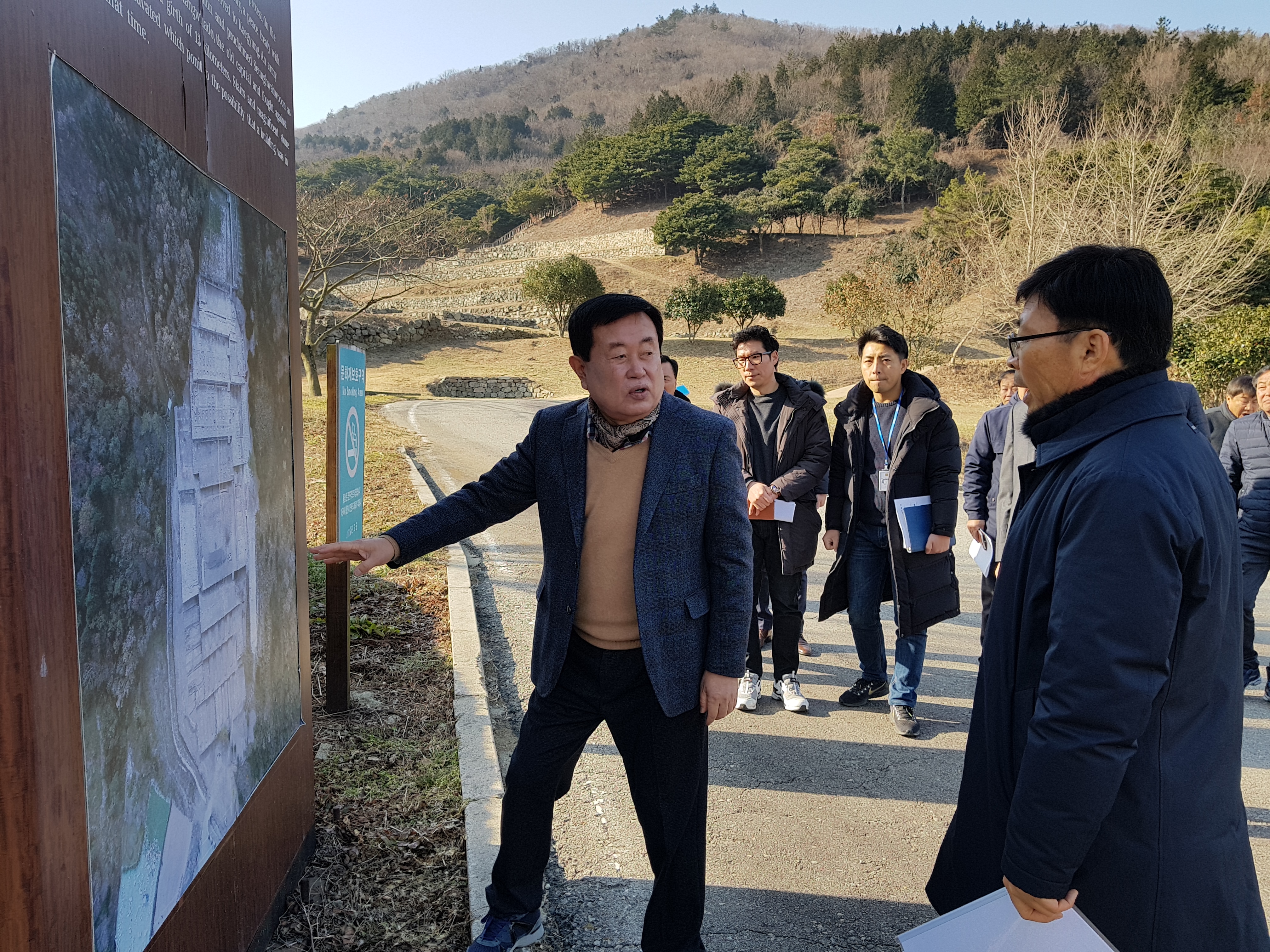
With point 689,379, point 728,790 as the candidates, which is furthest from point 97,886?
point 689,379

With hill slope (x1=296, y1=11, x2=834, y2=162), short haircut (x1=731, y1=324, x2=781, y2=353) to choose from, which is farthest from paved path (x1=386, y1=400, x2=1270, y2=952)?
hill slope (x1=296, y1=11, x2=834, y2=162)

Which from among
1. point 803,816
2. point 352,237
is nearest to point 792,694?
point 803,816

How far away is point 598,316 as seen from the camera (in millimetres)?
2379

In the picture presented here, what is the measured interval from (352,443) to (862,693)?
3.10 m

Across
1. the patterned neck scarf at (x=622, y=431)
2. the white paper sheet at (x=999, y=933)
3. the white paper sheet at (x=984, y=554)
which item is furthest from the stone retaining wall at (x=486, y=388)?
the white paper sheet at (x=999, y=933)

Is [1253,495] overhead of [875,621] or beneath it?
overhead

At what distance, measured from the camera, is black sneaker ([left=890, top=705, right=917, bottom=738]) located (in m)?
4.34

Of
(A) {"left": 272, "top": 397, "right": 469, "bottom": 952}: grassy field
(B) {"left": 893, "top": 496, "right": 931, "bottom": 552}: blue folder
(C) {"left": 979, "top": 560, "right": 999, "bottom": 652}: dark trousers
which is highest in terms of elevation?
(B) {"left": 893, "top": 496, "right": 931, "bottom": 552}: blue folder

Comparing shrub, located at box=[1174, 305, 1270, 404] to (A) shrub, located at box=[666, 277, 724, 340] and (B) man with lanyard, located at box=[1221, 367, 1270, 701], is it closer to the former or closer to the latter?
(B) man with lanyard, located at box=[1221, 367, 1270, 701]

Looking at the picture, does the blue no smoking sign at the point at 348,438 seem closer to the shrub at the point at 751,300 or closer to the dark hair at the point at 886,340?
the dark hair at the point at 886,340

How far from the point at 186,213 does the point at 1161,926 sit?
101 inches

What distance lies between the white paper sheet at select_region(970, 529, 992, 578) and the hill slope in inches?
5370

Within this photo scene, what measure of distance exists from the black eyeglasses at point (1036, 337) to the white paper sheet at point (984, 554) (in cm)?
255

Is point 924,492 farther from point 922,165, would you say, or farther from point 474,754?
point 922,165
